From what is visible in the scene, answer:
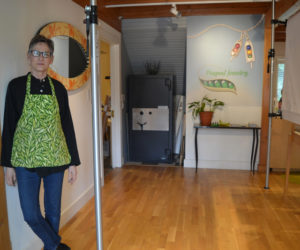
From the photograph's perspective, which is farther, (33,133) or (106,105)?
(106,105)

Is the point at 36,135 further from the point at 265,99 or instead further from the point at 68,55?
the point at 265,99

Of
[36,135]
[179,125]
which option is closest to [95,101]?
[36,135]

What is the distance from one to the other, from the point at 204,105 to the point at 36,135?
3.11 metres

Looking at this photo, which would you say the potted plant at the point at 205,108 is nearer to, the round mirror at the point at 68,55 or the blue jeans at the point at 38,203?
the round mirror at the point at 68,55

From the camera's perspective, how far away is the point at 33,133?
1.73 m

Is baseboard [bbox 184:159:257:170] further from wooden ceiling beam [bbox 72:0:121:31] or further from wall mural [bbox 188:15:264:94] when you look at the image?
wooden ceiling beam [bbox 72:0:121:31]

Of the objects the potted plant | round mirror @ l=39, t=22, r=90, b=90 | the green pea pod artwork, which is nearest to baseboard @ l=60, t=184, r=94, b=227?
round mirror @ l=39, t=22, r=90, b=90

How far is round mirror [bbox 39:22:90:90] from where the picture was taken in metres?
2.47

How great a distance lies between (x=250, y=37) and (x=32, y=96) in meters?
3.59

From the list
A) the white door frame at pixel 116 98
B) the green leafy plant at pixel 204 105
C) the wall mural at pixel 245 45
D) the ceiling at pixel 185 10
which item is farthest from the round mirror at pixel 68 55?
the wall mural at pixel 245 45

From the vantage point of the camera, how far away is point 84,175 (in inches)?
128

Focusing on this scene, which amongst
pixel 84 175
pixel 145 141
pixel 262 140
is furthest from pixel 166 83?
pixel 84 175

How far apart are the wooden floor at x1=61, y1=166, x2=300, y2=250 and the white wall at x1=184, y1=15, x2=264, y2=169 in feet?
1.50

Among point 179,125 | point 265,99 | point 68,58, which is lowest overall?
point 179,125
